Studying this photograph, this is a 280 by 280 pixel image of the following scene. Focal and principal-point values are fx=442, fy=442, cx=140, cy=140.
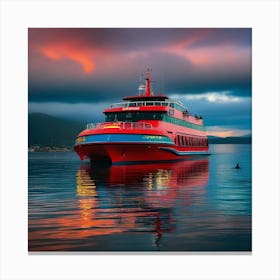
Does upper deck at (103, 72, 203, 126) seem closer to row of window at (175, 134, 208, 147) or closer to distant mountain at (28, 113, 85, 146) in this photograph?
row of window at (175, 134, 208, 147)

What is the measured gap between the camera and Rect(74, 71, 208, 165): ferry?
21.6m

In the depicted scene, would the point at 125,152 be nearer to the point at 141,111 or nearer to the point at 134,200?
the point at 141,111

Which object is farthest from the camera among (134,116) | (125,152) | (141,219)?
(134,116)

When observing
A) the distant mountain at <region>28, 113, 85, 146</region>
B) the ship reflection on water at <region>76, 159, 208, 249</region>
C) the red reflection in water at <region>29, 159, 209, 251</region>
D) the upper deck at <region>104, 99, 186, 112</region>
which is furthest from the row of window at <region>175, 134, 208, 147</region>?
the distant mountain at <region>28, 113, 85, 146</region>

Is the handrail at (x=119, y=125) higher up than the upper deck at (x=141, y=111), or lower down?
lower down

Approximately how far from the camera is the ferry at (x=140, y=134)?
2162 centimetres

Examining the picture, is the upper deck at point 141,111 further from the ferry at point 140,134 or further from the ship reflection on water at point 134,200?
the ship reflection on water at point 134,200

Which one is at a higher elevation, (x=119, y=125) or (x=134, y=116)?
(x=134, y=116)

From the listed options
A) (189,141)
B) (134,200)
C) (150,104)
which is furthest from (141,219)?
(189,141)

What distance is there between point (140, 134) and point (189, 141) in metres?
8.50

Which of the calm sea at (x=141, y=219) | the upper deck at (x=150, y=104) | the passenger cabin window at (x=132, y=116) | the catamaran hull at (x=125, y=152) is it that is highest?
the upper deck at (x=150, y=104)

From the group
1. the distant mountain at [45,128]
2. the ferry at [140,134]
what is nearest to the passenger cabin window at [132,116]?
the ferry at [140,134]

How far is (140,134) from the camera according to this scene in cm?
2220
